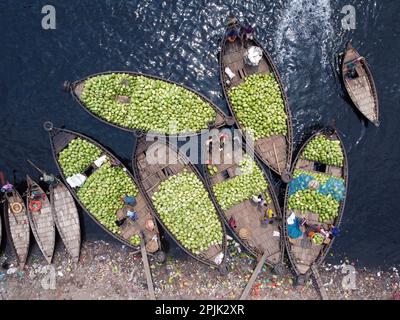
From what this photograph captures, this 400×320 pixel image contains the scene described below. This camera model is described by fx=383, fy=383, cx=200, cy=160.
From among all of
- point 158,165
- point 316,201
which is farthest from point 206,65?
point 316,201

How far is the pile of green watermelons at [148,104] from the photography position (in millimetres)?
20203

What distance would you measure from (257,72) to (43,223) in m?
14.3

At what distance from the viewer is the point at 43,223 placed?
2108 cm

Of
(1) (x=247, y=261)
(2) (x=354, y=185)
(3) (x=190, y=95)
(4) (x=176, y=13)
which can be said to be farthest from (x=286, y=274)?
(4) (x=176, y=13)

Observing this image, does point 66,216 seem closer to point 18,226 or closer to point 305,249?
point 18,226

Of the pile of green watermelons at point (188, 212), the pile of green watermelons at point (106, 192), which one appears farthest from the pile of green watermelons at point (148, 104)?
the pile of green watermelons at point (188, 212)

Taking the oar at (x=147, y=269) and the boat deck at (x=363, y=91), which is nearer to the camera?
the oar at (x=147, y=269)

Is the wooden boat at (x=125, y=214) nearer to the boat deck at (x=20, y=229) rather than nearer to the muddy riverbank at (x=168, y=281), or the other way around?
the muddy riverbank at (x=168, y=281)

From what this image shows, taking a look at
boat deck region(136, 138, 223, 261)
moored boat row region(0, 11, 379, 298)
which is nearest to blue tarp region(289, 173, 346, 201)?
moored boat row region(0, 11, 379, 298)

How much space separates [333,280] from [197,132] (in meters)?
11.3

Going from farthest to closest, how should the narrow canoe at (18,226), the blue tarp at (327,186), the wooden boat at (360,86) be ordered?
1. the narrow canoe at (18,226)
2. the wooden boat at (360,86)
3. the blue tarp at (327,186)

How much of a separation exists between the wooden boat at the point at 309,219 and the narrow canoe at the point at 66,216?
11407 millimetres

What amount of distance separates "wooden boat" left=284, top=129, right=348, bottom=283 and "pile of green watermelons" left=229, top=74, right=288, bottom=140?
6.68ft

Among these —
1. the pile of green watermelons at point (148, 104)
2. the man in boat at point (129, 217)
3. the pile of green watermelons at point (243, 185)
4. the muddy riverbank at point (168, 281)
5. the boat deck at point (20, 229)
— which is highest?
the pile of green watermelons at point (148, 104)
